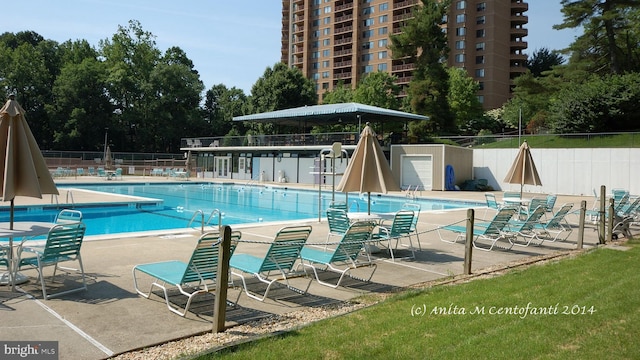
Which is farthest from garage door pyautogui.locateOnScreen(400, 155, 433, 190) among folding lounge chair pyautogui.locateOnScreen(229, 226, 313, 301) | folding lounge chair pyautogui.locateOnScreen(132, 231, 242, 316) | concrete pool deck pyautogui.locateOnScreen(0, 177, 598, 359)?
folding lounge chair pyautogui.locateOnScreen(132, 231, 242, 316)

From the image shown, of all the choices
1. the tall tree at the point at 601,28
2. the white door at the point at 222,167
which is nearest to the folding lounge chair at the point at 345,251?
the white door at the point at 222,167

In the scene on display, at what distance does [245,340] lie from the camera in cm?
418

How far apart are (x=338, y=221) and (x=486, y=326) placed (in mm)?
4680

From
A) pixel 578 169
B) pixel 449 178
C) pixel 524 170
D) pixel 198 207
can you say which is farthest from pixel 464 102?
pixel 524 170

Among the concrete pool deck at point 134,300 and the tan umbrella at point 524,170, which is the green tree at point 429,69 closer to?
the tan umbrella at point 524,170

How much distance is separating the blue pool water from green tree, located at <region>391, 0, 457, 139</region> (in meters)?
17.0

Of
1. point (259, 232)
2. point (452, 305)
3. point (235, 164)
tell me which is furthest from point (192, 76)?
point (452, 305)

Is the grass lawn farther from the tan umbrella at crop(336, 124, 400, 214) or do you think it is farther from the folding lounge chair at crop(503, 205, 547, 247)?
the folding lounge chair at crop(503, 205, 547, 247)

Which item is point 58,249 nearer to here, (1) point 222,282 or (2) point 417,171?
(1) point 222,282

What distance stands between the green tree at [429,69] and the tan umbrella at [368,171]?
32.8m

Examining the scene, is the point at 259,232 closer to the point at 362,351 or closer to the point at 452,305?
the point at 452,305

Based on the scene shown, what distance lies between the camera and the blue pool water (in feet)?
52.1

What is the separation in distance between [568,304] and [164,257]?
593cm

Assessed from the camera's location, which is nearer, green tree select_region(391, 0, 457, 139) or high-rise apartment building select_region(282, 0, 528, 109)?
green tree select_region(391, 0, 457, 139)
